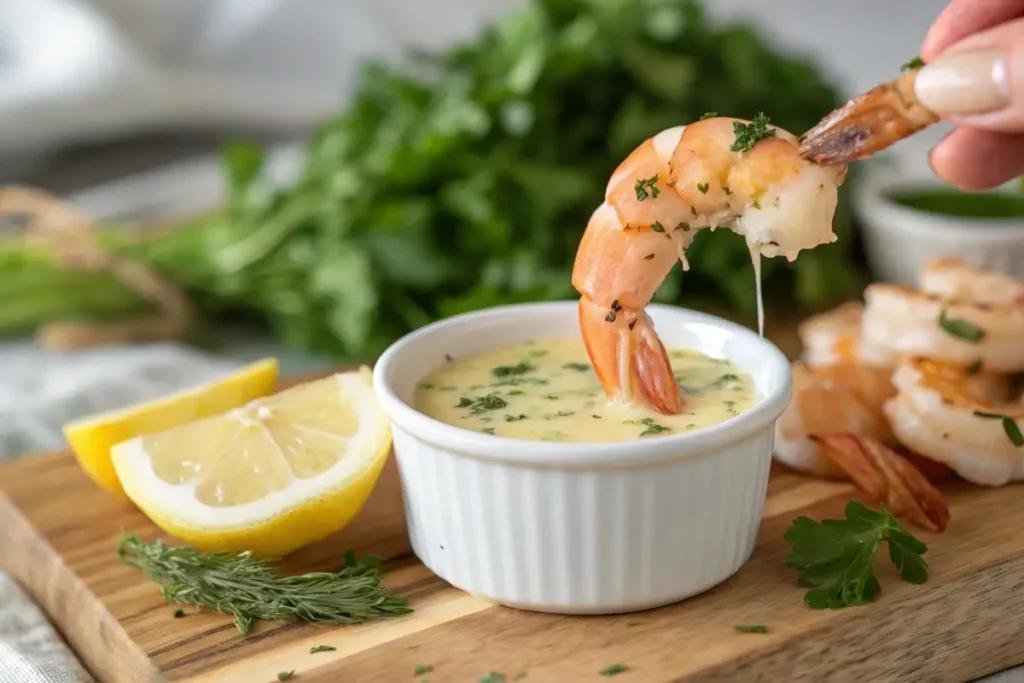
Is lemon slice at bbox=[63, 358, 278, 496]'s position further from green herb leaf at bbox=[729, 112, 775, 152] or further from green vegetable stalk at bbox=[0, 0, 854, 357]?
green herb leaf at bbox=[729, 112, 775, 152]

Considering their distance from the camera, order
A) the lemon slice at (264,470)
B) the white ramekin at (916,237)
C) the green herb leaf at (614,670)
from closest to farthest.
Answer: the green herb leaf at (614,670) < the lemon slice at (264,470) < the white ramekin at (916,237)

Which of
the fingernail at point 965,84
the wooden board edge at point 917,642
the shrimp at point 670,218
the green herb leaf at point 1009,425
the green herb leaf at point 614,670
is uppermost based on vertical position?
the fingernail at point 965,84

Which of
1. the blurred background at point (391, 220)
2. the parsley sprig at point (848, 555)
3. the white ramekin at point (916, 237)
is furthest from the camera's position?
the blurred background at point (391, 220)

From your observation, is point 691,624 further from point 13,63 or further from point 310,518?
point 13,63

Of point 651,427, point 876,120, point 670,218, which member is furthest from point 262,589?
point 876,120

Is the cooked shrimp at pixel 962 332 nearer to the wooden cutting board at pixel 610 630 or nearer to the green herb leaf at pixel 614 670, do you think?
the wooden cutting board at pixel 610 630

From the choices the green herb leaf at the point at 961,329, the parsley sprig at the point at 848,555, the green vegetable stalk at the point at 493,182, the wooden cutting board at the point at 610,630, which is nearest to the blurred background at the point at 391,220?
the green vegetable stalk at the point at 493,182

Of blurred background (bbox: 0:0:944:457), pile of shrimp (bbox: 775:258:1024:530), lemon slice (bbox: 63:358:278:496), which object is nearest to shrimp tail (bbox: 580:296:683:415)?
pile of shrimp (bbox: 775:258:1024:530)
